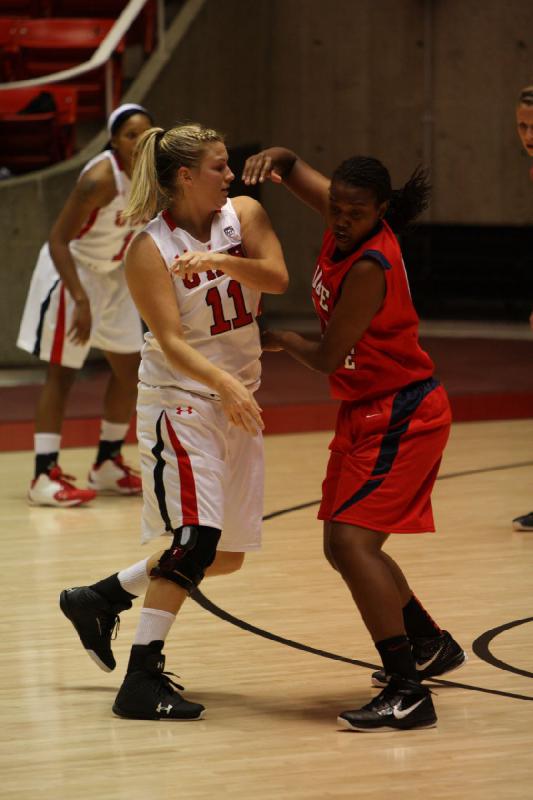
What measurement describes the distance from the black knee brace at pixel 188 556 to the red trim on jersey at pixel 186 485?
0.09 ft

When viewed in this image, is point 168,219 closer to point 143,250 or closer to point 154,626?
point 143,250

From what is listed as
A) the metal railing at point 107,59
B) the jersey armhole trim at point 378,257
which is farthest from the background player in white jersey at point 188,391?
the metal railing at point 107,59

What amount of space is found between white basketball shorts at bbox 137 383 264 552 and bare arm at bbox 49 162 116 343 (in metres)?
2.28

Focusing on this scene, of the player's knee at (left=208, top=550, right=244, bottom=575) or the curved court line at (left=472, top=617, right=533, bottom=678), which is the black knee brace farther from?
the curved court line at (left=472, top=617, right=533, bottom=678)

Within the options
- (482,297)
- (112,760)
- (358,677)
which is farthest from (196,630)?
(482,297)

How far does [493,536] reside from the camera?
18.3 feet

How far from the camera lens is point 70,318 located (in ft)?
20.1

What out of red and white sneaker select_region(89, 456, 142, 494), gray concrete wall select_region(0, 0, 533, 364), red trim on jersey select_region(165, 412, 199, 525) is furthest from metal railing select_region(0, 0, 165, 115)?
red trim on jersey select_region(165, 412, 199, 525)

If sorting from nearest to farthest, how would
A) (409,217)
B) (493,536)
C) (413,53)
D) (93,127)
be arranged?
(409,217) → (493,536) → (93,127) → (413,53)

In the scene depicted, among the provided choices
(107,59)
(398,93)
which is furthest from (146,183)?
(398,93)

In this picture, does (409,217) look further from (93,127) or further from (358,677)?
(93,127)

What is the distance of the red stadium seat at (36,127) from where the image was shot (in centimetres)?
901

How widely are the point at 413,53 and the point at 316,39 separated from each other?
737 mm

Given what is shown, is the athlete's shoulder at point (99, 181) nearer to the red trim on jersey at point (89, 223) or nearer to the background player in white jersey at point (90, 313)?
the background player in white jersey at point (90, 313)
